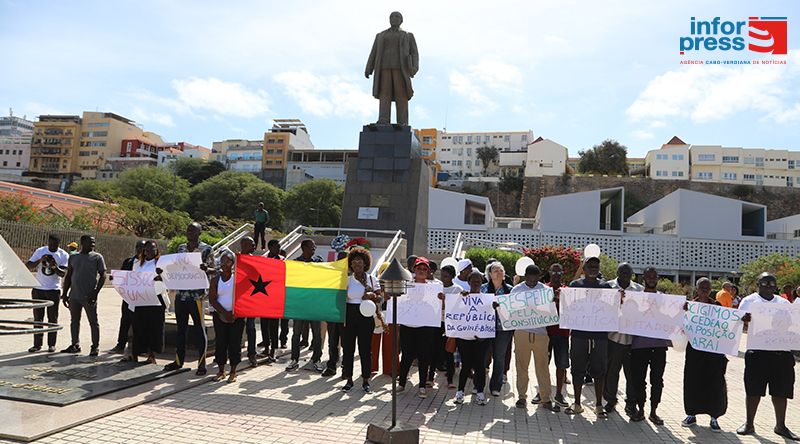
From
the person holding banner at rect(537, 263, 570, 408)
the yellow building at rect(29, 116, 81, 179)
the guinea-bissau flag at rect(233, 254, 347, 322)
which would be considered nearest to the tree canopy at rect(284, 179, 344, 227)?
the yellow building at rect(29, 116, 81, 179)

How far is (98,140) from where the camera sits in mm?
104875

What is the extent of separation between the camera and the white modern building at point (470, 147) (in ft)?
370

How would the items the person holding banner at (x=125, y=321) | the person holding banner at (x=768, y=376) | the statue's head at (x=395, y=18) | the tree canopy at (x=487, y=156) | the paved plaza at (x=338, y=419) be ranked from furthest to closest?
the tree canopy at (x=487, y=156) → the statue's head at (x=395, y=18) → the person holding banner at (x=125, y=321) → the person holding banner at (x=768, y=376) → the paved plaza at (x=338, y=419)

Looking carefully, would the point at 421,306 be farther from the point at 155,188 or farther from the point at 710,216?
the point at 155,188

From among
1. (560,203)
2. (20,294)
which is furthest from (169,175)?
(20,294)

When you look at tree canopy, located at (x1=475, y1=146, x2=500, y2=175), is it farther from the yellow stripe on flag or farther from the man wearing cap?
the man wearing cap

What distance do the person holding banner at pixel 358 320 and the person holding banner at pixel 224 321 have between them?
1.44 metres

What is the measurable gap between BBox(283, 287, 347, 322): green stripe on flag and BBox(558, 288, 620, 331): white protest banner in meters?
2.84

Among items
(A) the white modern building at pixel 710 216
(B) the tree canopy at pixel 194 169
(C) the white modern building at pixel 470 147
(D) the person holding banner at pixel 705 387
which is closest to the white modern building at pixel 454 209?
(A) the white modern building at pixel 710 216

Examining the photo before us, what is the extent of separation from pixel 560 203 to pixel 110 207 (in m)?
32.8

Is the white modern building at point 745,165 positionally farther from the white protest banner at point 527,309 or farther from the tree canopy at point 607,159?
the white protest banner at point 527,309

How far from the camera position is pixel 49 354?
8305 millimetres

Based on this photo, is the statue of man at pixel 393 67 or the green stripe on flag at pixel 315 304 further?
the statue of man at pixel 393 67

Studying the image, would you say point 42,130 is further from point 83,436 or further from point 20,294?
point 83,436
